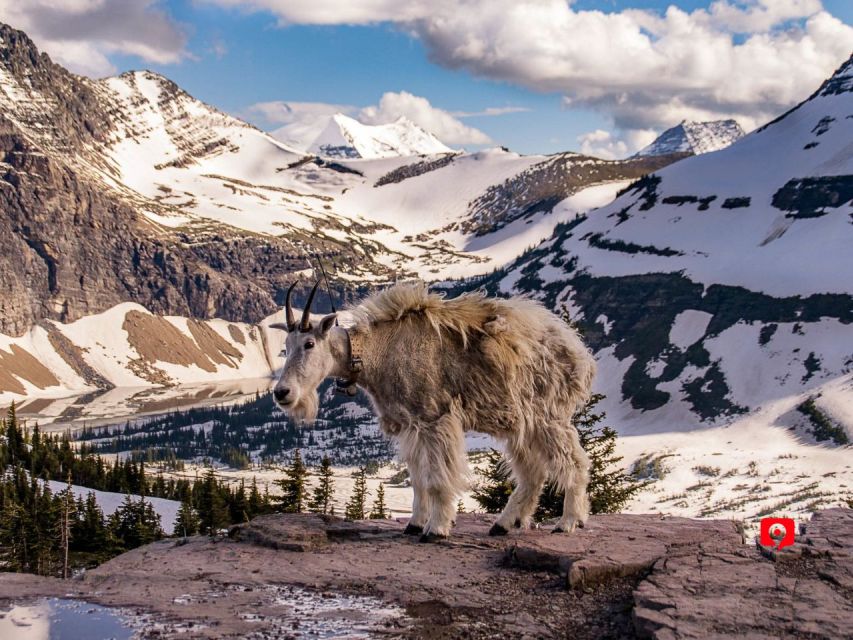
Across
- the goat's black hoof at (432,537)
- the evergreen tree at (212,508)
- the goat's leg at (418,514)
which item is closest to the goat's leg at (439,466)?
the goat's black hoof at (432,537)

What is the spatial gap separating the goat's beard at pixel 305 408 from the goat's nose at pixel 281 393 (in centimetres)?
22

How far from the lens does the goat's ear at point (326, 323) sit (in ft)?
42.8

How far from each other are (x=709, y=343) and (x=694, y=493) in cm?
7201

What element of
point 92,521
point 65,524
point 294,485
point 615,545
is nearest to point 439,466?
point 615,545

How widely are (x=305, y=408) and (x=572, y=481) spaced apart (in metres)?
4.50

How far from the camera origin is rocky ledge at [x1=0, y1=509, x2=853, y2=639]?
8.62 m

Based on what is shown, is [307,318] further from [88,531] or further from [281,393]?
[88,531]

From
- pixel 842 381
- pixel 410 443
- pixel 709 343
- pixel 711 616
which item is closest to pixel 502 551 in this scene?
pixel 410 443

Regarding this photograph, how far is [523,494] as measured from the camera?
13969mm

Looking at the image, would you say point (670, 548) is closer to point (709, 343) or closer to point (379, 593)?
point (379, 593)

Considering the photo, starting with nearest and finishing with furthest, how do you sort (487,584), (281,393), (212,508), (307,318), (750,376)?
1. (487,584)
2. (281,393)
3. (307,318)
4. (212,508)
5. (750,376)

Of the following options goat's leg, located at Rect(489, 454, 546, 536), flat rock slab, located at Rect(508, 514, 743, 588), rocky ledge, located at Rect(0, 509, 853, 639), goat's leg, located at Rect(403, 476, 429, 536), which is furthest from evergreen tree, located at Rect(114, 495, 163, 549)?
flat rock slab, located at Rect(508, 514, 743, 588)

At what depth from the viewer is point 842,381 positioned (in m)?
136

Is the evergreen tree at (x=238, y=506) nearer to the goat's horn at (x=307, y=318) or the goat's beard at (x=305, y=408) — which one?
the goat's beard at (x=305, y=408)
